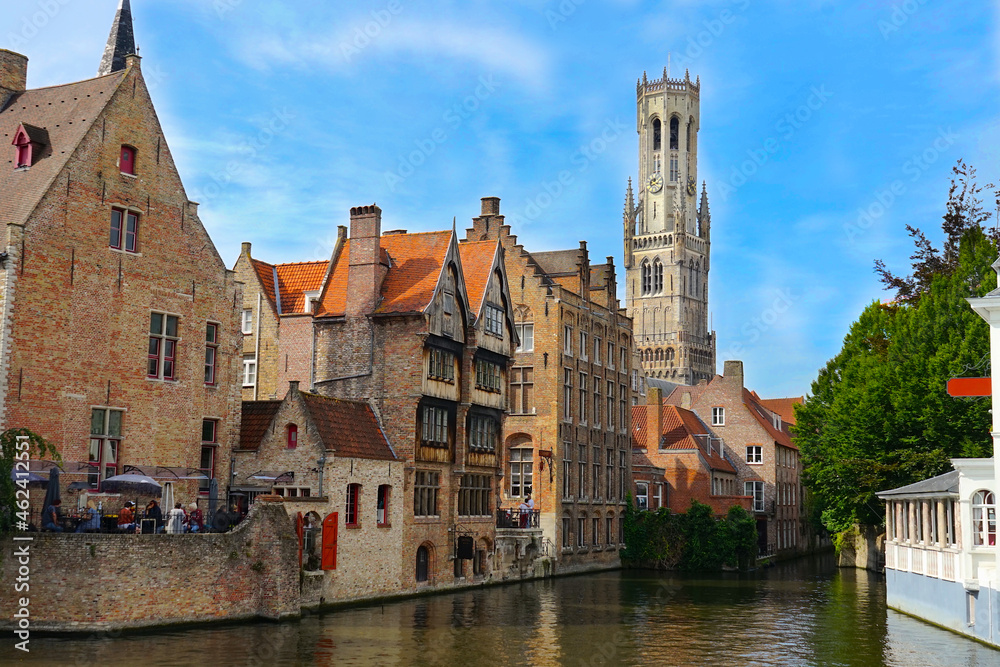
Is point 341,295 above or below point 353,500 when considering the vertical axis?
above

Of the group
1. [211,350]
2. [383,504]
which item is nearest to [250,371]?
[211,350]

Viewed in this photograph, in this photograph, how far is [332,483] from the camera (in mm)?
34188

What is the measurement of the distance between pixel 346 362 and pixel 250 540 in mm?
11180

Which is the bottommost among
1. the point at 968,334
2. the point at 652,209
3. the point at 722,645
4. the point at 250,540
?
the point at 722,645

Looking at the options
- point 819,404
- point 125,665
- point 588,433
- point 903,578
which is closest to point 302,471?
point 125,665

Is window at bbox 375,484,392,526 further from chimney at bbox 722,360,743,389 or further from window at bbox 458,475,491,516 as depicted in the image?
chimney at bbox 722,360,743,389

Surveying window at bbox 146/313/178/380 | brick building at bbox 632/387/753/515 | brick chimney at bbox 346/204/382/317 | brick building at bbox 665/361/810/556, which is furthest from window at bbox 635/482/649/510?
window at bbox 146/313/178/380

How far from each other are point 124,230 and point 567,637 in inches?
702

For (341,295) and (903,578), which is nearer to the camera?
(903,578)

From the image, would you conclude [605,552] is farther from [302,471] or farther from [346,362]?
[302,471]

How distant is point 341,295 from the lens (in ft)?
136

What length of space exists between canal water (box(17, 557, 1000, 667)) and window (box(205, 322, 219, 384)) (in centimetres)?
919

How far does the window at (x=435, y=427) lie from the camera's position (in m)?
39.4

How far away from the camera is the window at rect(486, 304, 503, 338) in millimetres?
43562
